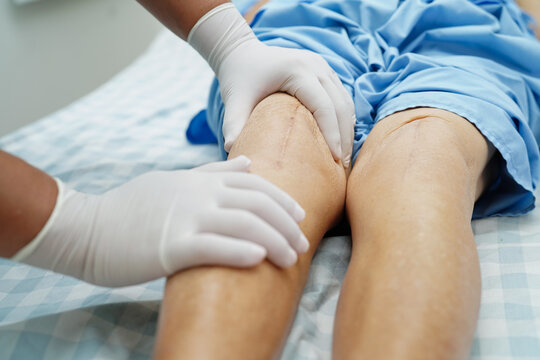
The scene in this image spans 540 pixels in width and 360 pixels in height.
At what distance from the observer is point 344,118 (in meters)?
0.99

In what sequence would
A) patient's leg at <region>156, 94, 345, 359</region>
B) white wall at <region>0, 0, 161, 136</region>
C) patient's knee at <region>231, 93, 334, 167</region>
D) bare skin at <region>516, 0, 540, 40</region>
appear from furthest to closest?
white wall at <region>0, 0, 161, 136</region>, bare skin at <region>516, 0, 540, 40</region>, patient's knee at <region>231, 93, 334, 167</region>, patient's leg at <region>156, 94, 345, 359</region>

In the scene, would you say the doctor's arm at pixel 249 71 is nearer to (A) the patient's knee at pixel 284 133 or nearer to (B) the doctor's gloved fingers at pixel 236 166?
(A) the patient's knee at pixel 284 133

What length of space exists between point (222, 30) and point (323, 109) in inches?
13.3

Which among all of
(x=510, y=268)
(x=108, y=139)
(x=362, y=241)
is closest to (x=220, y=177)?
(x=362, y=241)

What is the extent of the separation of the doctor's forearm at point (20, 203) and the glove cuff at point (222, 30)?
55 cm

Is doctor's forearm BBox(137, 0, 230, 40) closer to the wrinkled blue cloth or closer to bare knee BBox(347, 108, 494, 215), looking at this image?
the wrinkled blue cloth

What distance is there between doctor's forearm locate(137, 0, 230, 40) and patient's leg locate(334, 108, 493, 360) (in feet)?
1.63

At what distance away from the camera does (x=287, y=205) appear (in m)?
0.73

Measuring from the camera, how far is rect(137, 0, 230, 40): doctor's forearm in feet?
3.78

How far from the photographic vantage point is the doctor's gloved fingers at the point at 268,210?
71 centimetres

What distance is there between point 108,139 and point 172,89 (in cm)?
40

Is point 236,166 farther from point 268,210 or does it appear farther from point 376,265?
point 376,265

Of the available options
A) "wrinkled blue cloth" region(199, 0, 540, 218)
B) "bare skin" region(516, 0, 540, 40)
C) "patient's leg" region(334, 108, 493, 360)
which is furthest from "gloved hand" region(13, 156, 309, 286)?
"bare skin" region(516, 0, 540, 40)

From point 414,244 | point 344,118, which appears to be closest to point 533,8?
→ point 344,118
